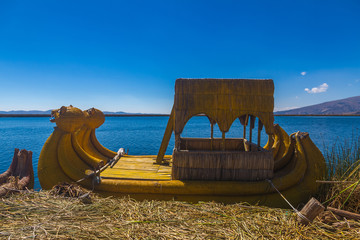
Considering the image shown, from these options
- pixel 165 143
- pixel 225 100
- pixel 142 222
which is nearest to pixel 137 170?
pixel 165 143

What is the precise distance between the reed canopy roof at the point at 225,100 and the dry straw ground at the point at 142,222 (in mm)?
2452

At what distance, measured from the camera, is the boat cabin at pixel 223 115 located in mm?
5793

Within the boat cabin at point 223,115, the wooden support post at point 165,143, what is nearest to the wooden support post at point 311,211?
the boat cabin at point 223,115

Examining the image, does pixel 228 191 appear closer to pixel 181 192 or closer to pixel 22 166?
pixel 181 192

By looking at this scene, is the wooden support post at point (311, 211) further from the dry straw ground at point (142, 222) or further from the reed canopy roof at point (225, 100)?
the reed canopy roof at point (225, 100)

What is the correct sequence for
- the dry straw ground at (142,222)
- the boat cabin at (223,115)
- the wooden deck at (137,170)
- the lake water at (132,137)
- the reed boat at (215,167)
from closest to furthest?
the dry straw ground at (142,222)
the reed boat at (215,167)
the boat cabin at (223,115)
the wooden deck at (137,170)
the lake water at (132,137)

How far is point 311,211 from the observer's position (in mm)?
3545

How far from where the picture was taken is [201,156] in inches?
228

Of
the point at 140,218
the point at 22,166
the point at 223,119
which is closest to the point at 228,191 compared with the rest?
the point at 223,119

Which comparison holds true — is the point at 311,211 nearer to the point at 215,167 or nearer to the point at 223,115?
the point at 215,167

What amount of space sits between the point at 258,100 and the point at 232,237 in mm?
4054

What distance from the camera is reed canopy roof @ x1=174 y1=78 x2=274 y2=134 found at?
19.3 ft

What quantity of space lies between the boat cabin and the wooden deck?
2.62ft

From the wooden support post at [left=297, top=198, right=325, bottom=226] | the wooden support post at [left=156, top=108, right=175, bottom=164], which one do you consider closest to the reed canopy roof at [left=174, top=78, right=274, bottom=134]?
the wooden support post at [left=156, top=108, right=175, bottom=164]
